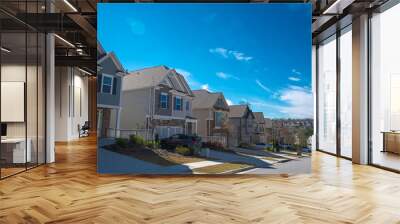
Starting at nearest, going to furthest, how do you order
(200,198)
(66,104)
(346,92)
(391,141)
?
(200,198)
(391,141)
(346,92)
(66,104)

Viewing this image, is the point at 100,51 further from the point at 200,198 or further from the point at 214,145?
the point at 200,198

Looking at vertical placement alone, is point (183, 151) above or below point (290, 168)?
above

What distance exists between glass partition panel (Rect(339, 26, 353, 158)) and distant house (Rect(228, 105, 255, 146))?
11.0 feet

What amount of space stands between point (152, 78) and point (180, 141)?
116 centimetres

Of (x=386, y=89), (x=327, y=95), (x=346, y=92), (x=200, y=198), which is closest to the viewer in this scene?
(x=200, y=198)

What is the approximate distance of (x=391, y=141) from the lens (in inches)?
261

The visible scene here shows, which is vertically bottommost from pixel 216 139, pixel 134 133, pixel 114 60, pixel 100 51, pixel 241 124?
pixel 216 139

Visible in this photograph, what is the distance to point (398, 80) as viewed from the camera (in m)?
6.49

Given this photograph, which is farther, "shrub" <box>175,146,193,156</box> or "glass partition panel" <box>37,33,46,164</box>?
"glass partition panel" <box>37,33,46,164</box>

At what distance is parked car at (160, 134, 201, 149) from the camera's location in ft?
19.6

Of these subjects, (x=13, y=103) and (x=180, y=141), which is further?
(x=13, y=103)

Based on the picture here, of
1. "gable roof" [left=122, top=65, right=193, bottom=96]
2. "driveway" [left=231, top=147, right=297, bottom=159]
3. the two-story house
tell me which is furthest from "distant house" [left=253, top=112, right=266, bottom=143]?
the two-story house

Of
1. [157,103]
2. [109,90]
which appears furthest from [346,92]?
[109,90]

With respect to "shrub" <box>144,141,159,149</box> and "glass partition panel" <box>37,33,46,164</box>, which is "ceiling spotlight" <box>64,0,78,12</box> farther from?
"shrub" <box>144,141,159,149</box>
